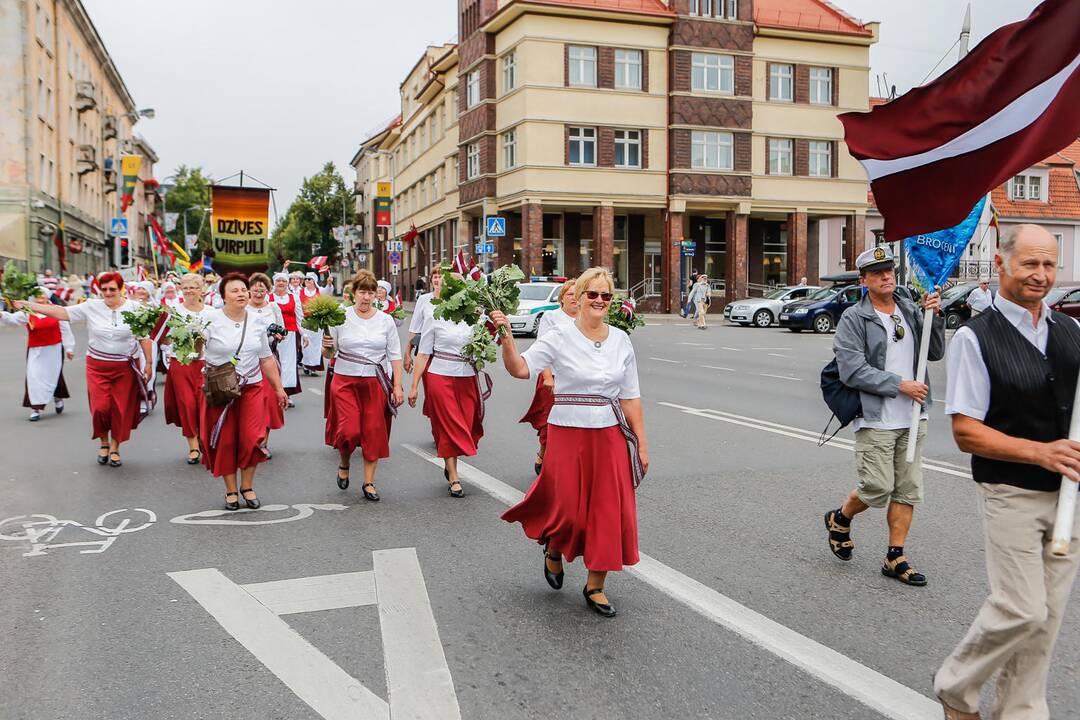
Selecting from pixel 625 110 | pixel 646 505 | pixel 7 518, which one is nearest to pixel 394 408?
pixel 646 505

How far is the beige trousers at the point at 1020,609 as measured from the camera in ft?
10.9

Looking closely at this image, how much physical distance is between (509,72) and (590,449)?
42.1 meters

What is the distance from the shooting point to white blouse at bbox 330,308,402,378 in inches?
325

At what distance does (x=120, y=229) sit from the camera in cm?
4512

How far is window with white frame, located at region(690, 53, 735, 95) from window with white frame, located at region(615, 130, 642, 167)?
346cm

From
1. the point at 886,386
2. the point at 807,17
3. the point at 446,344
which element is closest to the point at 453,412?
the point at 446,344

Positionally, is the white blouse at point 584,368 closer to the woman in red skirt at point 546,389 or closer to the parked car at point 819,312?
the woman in red skirt at point 546,389

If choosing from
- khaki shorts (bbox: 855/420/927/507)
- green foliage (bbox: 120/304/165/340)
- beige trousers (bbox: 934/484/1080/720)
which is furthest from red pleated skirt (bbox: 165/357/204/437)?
beige trousers (bbox: 934/484/1080/720)

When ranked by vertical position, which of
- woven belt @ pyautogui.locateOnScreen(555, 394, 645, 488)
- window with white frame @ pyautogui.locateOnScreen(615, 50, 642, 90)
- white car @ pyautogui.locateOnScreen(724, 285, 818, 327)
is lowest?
woven belt @ pyautogui.locateOnScreen(555, 394, 645, 488)

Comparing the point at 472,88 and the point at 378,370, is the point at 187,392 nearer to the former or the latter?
the point at 378,370

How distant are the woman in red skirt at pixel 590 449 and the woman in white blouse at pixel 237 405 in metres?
3.06

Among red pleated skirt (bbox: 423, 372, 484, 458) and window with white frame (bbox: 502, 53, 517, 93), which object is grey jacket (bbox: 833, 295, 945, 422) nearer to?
red pleated skirt (bbox: 423, 372, 484, 458)

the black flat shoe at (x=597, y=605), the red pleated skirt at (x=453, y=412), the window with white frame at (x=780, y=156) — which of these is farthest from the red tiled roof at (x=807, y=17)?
the black flat shoe at (x=597, y=605)

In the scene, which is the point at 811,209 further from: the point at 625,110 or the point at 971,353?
the point at 971,353
